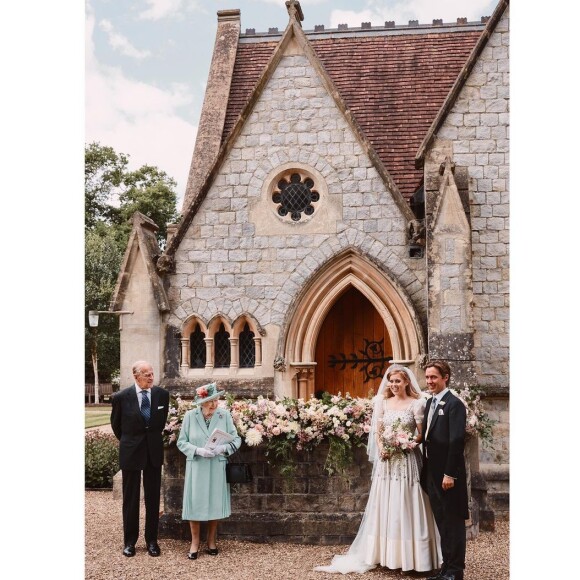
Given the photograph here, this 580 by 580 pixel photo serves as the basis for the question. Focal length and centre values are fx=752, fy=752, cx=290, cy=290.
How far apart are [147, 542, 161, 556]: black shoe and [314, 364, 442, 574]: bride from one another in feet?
4.72

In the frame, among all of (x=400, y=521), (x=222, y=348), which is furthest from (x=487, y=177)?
(x=400, y=521)

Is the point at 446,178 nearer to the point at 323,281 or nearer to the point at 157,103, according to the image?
the point at 323,281

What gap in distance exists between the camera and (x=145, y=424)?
6.55 meters

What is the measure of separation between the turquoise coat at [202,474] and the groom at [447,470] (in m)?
1.82

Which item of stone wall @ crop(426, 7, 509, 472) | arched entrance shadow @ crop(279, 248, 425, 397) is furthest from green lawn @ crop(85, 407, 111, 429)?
stone wall @ crop(426, 7, 509, 472)

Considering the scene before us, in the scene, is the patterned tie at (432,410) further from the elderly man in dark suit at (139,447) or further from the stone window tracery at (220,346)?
the stone window tracery at (220,346)

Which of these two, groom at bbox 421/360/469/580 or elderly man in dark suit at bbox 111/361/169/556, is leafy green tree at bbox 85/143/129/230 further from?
groom at bbox 421/360/469/580

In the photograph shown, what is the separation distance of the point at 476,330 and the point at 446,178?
178 centimetres

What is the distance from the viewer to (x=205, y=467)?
651 cm

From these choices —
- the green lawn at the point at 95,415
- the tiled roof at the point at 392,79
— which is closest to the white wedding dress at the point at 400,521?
the green lawn at the point at 95,415

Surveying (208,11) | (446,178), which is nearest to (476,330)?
(446,178)

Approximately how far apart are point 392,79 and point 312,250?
3.58 meters

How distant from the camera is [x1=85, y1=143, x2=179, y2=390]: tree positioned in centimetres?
807

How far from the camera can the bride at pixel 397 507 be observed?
5.81 metres
